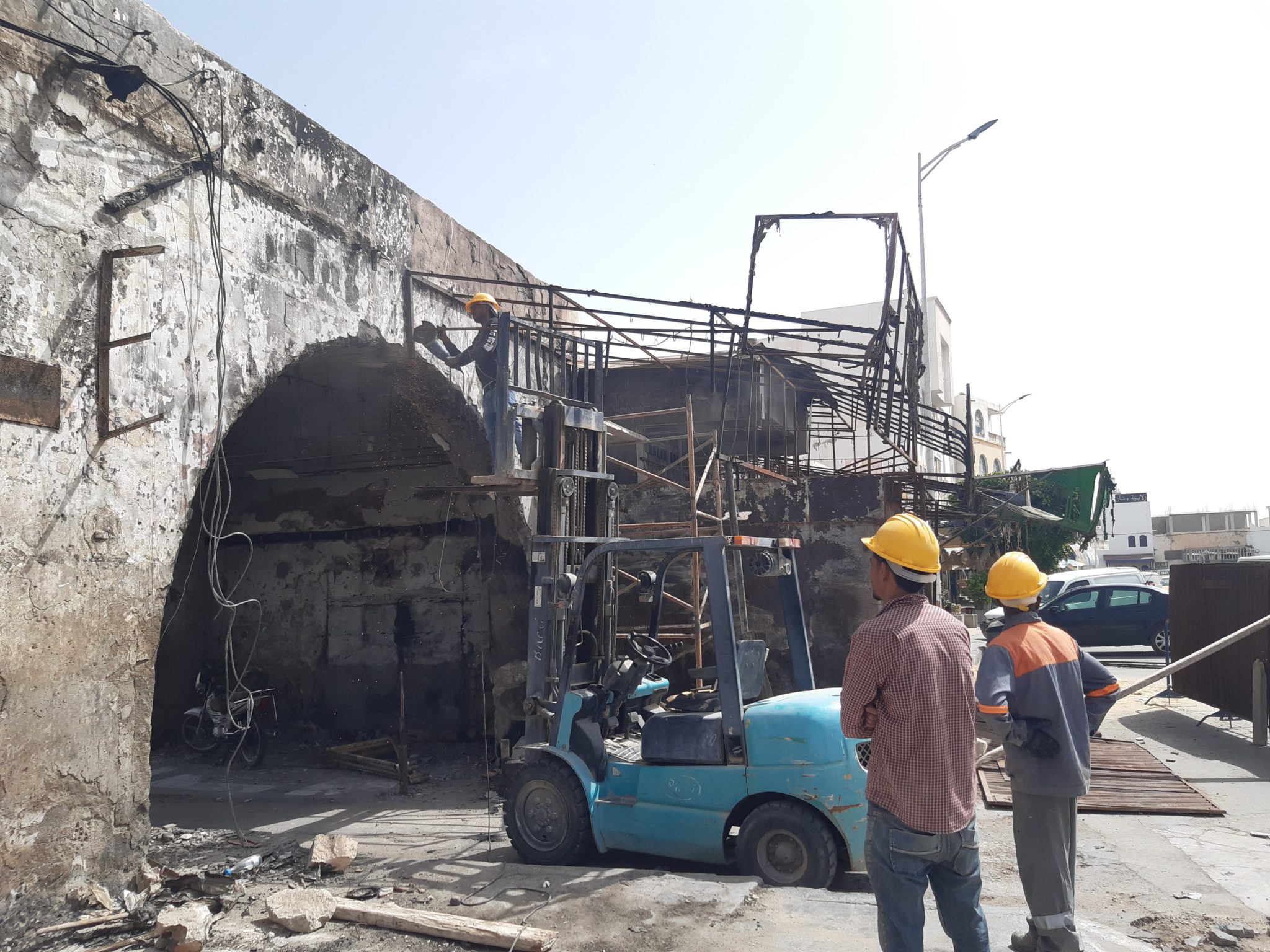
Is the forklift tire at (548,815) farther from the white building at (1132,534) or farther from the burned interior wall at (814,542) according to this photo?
the white building at (1132,534)

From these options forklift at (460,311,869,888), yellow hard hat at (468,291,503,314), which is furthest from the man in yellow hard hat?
forklift at (460,311,869,888)

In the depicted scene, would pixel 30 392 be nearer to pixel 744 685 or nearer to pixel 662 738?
pixel 662 738

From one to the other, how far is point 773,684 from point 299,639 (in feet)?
20.1

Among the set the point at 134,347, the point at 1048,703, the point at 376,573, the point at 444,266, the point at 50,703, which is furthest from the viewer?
the point at 376,573

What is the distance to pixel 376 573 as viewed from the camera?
11453 millimetres

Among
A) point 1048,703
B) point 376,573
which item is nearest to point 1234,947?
point 1048,703

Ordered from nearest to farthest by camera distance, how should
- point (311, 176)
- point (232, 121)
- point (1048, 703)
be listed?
1. point (1048, 703)
2. point (232, 121)
3. point (311, 176)

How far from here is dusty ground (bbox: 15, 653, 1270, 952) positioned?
13.9ft

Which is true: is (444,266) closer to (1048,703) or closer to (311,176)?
(311,176)

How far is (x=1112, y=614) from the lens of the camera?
17031mm

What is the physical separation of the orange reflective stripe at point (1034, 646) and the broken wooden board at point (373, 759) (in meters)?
6.81

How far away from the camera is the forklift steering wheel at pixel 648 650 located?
6223 mm

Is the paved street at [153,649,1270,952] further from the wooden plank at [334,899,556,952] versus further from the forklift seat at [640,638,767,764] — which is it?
the forklift seat at [640,638,767,764]

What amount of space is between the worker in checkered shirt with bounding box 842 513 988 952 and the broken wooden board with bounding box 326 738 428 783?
6.96 meters
